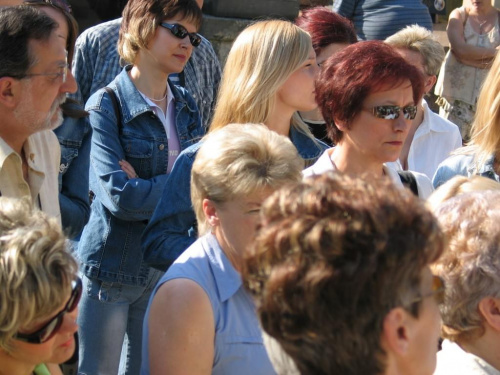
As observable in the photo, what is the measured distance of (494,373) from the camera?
91.5 inches

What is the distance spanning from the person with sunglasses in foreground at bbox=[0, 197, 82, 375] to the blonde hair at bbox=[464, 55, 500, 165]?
7.19 feet

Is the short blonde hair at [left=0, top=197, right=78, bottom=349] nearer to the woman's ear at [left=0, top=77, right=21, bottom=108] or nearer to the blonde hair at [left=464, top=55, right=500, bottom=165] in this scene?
the woman's ear at [left=0, top=77, right=21, bottom=108]

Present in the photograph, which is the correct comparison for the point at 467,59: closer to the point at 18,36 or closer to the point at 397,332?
the point at 18,36

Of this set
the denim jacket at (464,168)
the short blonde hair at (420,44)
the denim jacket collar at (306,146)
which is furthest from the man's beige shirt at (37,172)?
the short blonde hair at (420,44)

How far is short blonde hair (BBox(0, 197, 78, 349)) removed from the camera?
86.6 inches

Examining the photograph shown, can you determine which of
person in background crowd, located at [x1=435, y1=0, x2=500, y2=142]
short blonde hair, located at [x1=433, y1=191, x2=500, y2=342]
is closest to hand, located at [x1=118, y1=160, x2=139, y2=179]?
short blonde hair, located at [x1=433, y1=191, x2=500, y2=342]

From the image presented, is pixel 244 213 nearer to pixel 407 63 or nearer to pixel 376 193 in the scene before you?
pixel 376 193

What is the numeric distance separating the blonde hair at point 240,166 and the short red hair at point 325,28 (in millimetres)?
2149

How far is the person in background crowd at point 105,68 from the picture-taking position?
490cm

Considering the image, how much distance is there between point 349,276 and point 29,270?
98 cm

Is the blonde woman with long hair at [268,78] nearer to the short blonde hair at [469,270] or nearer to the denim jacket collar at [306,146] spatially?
the denim jacket collar at [306,146]

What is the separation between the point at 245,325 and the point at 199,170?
547 millimetres

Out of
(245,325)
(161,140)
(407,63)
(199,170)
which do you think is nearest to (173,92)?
(161,140)

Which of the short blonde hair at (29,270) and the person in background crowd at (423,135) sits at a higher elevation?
the short blonde hair at (29,270)
